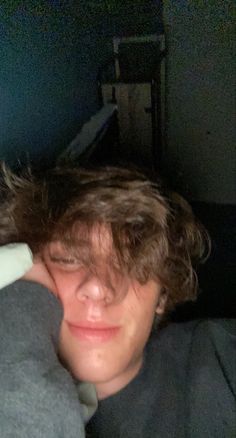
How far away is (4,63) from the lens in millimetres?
841

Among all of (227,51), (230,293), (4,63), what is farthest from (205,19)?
(4,63)

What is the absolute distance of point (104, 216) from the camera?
0.66 m

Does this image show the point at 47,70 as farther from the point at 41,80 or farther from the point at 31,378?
the point at 31,378

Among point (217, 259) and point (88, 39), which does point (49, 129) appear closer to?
point (88, 39)

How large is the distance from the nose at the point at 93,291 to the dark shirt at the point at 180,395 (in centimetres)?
22

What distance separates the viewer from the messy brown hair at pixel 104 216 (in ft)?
2.15

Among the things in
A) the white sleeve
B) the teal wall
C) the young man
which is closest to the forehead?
the young man

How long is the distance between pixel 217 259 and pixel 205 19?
989 millimetres

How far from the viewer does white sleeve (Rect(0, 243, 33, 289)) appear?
0.45 meters

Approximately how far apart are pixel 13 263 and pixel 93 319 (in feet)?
0.61

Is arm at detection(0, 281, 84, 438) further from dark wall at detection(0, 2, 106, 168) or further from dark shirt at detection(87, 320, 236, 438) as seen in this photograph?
dark wall at detection(0, 2, 106, 168)

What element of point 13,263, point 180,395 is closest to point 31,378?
point 13,263

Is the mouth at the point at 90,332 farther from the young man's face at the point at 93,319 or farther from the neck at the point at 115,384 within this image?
the neck at the point at 115,384

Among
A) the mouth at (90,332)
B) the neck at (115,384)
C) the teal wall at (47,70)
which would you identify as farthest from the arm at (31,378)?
the teal wall at (47,70)
